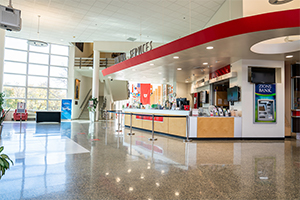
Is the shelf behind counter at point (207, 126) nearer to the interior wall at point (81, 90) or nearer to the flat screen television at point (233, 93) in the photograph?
the flat screen television at point (233, 93)

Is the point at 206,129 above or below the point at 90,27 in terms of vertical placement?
below

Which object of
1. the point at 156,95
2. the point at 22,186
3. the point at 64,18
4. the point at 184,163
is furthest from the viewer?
the point at 156,95

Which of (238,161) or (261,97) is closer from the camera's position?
(238,161)

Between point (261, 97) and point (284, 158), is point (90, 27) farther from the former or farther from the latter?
point (284, 158)

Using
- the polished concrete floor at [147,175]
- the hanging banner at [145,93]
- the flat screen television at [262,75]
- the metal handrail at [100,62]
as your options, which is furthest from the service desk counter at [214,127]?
the metal handrail at [100,62]

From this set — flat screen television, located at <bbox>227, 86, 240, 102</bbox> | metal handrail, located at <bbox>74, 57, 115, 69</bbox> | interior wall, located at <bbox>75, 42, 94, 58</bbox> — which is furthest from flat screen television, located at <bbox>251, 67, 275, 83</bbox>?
interior wall, located at <bbox>75, 42, 94, 58</bbox>

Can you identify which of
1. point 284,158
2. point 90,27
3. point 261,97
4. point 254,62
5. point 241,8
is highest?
point 90,27

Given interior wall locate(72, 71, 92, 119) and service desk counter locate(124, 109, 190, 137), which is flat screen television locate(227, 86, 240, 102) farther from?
interior wall locate(72, 71, 92, 119)

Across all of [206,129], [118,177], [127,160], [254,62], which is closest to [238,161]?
[127,160]

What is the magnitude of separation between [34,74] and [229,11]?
46.4 ft

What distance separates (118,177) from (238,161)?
7.80 ft

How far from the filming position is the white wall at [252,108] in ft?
23.3

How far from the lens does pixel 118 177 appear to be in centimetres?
285

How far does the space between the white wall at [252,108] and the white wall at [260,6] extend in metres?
1.61
